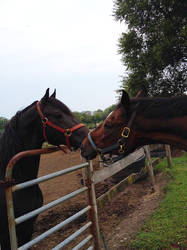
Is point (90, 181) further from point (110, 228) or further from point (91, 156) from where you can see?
point (110, 228)

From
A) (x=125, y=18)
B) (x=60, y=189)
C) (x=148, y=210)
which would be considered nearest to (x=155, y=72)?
(x=125, y=18)

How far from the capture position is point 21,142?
2.46 m

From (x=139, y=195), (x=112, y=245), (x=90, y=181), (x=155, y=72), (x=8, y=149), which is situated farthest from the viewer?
(x=155, y=72)

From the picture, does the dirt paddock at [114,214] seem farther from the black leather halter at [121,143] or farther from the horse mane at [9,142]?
the horse mane at [9,142]

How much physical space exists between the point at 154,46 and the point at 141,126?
513 inches

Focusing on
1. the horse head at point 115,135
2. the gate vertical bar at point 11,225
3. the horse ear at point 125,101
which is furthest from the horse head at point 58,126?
the gate vertical bar at point 11,225

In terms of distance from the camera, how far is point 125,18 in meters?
15.9

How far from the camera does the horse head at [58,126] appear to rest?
2549mm

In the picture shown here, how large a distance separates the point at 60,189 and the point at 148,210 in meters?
3.22

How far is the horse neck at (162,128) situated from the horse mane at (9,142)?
142cm

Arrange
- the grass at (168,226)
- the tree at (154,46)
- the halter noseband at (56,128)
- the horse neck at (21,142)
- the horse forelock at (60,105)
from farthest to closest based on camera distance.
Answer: the tree at (154,46) → the grass at (168,226) → the horse forelock at (60,105) → the halter noseband at (56,128) → the horse neck at (21,142)

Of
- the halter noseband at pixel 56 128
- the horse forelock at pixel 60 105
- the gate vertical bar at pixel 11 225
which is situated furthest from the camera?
the horse forelock at pixel 60 105

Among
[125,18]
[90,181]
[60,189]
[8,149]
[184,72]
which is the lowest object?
[60,189]

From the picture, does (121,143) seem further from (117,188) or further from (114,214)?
(117,188)
